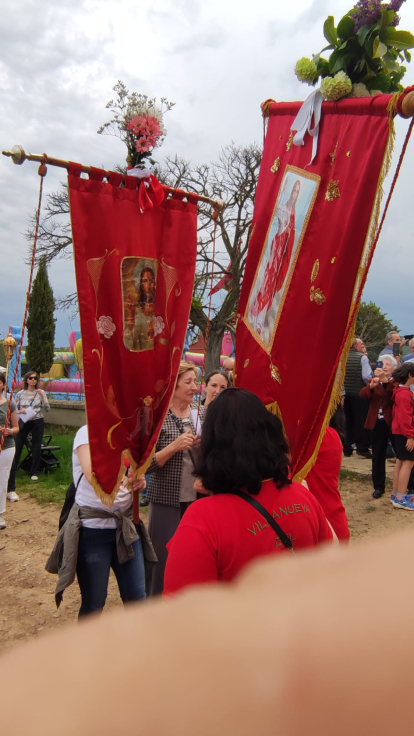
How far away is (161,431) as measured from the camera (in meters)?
2.99

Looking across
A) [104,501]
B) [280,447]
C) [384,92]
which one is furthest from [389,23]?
[104,501]

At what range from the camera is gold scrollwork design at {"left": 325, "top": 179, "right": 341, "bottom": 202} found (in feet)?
6.73

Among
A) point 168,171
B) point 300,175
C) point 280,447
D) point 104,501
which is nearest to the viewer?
point 280,447

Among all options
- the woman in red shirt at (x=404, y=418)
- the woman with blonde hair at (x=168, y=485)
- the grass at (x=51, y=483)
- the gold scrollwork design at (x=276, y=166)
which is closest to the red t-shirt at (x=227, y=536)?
the woman with blonde hair at (x=168, y=485)

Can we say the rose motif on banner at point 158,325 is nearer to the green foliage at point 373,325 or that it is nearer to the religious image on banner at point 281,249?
the religious image on banner at point 281,249

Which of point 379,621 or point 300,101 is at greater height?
point 300,101

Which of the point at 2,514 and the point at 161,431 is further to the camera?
the point at 2,514

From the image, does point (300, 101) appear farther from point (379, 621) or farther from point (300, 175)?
point (379, 621)

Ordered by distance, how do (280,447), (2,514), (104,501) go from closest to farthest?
(280,447), (104,501), (2,514)

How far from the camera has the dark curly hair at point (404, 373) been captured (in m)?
5.70

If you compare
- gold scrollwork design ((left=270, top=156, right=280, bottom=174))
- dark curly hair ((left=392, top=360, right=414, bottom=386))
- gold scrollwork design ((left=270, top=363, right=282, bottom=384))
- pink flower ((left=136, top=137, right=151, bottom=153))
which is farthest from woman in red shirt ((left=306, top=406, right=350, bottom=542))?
dark curly hair ((left=392, top=360, right=414, bottom=386))

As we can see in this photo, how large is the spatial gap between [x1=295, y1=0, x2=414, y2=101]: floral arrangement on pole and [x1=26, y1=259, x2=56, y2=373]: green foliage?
58.7 feet

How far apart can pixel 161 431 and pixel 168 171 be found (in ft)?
61.3

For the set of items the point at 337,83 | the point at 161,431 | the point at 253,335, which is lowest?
the point at 161,431
